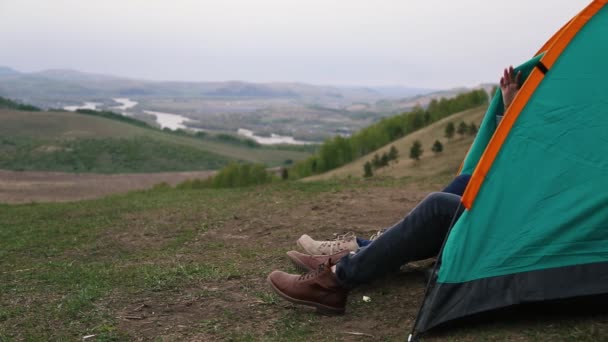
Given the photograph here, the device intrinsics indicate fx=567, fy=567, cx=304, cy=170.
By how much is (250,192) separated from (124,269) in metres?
6.69

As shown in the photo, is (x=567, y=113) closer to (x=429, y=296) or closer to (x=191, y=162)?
(x=429, y=296)

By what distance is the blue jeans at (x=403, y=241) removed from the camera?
4823 mm

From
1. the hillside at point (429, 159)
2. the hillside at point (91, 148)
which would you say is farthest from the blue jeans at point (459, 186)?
the hillside at point (91, 148)

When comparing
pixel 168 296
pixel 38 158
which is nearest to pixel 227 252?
pixel 168 296

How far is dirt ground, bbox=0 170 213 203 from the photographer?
135ft

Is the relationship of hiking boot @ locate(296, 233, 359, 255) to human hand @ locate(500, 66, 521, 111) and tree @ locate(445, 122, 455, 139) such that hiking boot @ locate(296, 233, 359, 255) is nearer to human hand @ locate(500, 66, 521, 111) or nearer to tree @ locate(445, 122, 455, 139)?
human hand @ locate(500, 66, 521, 111)

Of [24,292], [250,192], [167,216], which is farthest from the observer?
[250,192]

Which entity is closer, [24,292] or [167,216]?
[24,292]

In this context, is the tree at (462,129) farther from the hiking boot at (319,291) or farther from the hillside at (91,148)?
the hillside at (91,148)

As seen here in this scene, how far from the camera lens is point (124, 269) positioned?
7.03 meters

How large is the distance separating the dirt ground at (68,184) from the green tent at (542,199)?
36426 mm

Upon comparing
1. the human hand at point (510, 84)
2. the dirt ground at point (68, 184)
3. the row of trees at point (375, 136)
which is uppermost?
the human hand at point (510, 84)

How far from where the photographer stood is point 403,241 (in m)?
4.86

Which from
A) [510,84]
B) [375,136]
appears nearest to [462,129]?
[375,136]
